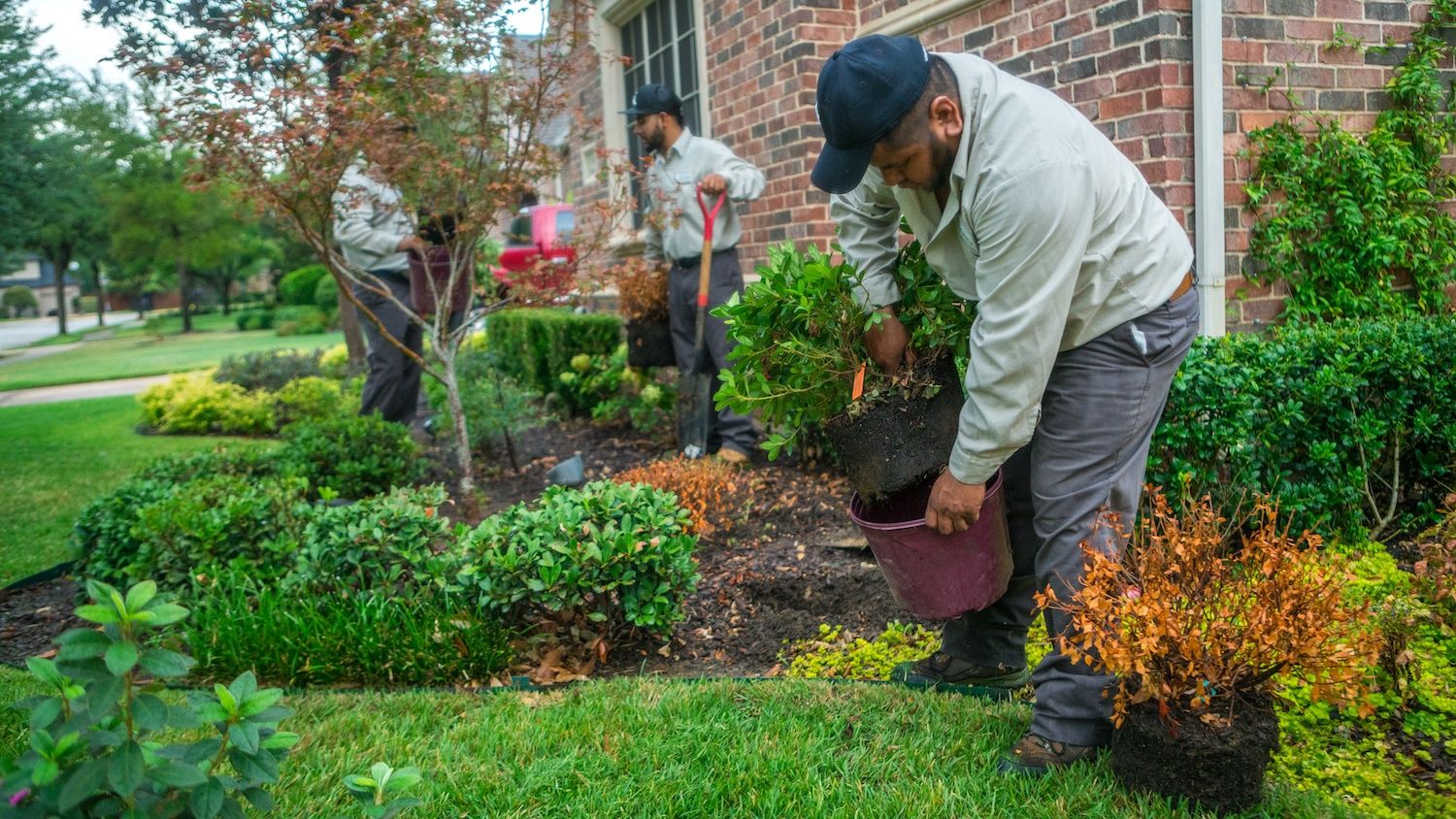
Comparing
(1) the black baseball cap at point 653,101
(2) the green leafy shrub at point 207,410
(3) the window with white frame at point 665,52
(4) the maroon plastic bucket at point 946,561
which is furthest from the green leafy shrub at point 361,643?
(2) the green leafy shrub at point 207,410

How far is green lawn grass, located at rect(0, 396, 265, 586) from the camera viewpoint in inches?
235

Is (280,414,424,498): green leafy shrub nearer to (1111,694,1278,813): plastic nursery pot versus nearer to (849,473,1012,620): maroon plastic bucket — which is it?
(849,473,1012,620): maroon plastic bucket

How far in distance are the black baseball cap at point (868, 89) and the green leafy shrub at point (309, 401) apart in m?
8.61

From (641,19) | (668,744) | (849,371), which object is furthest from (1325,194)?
(641,19)

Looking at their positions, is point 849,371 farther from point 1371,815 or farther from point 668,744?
point 1371,815

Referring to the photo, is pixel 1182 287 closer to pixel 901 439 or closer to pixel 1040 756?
pixel 901 439

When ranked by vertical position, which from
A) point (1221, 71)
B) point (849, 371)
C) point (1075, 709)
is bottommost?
point (1075, 709)

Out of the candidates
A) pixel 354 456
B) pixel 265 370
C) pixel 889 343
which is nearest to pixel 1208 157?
pixel 889 343

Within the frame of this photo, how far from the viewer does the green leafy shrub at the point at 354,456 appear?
5910 mm

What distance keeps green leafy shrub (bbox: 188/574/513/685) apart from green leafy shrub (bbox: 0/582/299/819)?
191 centimetres

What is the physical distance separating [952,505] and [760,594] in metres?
1.85

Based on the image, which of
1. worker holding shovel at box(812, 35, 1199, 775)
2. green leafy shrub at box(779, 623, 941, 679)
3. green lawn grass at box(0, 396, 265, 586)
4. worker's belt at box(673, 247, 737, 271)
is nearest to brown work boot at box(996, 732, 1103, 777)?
worker holding shovel at box(812, 35, 1199, 775)

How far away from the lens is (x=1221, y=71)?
180 inches

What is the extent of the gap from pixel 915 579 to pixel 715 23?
20.1 feet
